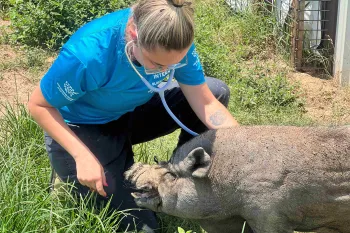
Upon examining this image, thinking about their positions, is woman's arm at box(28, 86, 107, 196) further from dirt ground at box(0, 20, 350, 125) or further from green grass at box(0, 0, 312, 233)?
dirt ground at box(0, 20, 350, 125)

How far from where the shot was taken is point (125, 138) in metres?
4.44

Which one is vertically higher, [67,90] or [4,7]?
[67,90]

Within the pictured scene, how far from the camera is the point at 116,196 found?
419cm

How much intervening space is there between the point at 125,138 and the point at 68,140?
75 centimetres

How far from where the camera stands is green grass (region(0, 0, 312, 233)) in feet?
12.7

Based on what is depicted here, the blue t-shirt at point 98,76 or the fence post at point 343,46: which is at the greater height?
the blue t-shirt at point 98,76

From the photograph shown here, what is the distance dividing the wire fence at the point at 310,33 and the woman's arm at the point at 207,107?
11.9 feet

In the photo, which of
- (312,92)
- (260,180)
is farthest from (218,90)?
(312,92)

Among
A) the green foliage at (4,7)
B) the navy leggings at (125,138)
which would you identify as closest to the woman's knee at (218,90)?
the navy leggings at (125,138)

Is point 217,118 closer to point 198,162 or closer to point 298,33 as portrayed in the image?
point 198,162

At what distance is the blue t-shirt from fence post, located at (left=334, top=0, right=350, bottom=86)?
11.3 feet

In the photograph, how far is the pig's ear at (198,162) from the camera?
3.53 meters

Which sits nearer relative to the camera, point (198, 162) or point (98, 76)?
point (198, 162)

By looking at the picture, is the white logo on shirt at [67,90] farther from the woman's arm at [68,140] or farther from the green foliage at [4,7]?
the green foliage at [4,7]
